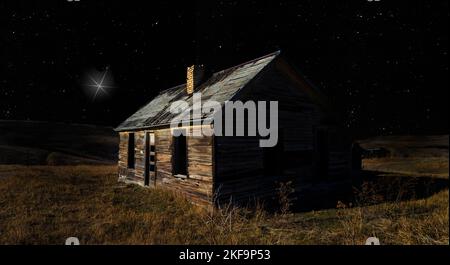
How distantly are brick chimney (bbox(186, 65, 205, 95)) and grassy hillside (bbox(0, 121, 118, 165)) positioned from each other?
2012 centimetres

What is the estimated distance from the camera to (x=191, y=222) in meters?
7.25

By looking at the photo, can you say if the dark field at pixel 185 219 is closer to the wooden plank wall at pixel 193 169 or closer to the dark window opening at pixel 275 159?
the wooden plank wall at pixel 193 169

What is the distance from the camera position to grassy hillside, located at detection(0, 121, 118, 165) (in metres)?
28.6

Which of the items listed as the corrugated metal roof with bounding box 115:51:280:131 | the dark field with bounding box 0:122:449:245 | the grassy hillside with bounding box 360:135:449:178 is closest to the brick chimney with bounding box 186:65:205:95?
the corrugated metal roof with bounding box 115:51:280:131

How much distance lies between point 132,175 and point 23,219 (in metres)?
6.72

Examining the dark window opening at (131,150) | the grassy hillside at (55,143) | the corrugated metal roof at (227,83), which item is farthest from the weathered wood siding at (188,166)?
the grassy hillside at (55,143)

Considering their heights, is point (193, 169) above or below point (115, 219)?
above

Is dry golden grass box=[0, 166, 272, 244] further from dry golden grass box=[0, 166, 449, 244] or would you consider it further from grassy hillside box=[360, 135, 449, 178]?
grassy hillside box=[360, 135, 449, 178]

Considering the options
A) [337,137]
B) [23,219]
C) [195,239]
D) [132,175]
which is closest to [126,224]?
[195,239]

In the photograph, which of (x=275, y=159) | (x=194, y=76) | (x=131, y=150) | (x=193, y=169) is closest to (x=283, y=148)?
(x=275, y=159)

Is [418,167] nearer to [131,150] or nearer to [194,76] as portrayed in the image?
[194,76]

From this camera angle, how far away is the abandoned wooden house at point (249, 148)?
875 centimetres

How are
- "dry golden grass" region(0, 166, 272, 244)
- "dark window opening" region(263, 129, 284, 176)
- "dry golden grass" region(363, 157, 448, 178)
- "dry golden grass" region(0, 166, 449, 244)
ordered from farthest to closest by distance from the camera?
"dry golden grass" region(363, 157, 448, 178) → "dark window opening" region(263, 129, 284, 176) → "dry golden grass" region(0, 166, 272, 244) → "dry golden grass" region(0, 166, 449, 244)

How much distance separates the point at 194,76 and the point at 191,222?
25.8ft
